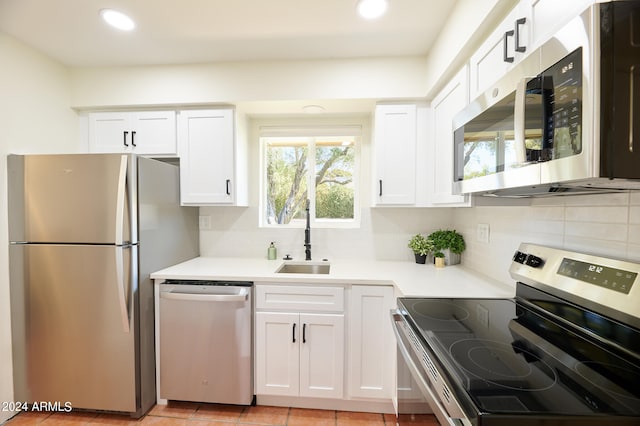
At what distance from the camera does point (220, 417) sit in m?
1.78

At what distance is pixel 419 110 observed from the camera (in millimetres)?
2002

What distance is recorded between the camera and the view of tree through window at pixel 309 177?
2.54 m

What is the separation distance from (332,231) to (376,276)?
28.8 inches

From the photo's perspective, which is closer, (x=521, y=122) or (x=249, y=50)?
(x=521, y=122)

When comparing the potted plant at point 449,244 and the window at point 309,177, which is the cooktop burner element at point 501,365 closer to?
the potted plant at point 449,244

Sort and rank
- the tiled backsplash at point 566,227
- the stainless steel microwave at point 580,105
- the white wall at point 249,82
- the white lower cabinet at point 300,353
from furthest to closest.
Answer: the white wall at point 249,82 → the white lower cabinet at point 300,353 → the tiled backsplash at point 566,227 → the stainless steel microwave at point 580,105

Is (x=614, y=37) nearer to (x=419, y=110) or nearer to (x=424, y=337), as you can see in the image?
(x=424, y=337)

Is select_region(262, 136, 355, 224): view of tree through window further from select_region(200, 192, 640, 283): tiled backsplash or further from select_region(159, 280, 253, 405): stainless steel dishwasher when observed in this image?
select_region(159, 280, 253, 405): stainless steel dishwasher

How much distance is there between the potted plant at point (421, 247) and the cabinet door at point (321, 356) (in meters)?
0.87

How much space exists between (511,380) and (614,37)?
826 millimetres

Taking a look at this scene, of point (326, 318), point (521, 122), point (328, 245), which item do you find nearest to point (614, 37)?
point (521, 122)

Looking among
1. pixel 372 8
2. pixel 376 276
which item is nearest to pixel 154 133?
pixel 372 8

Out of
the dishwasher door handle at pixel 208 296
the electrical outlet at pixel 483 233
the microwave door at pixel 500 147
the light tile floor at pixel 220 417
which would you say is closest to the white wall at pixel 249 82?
the microwave door at pixel 500 147

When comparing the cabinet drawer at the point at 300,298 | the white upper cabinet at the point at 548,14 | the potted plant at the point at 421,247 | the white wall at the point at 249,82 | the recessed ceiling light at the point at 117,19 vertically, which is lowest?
the cabinet drawer at the point at 300,298
